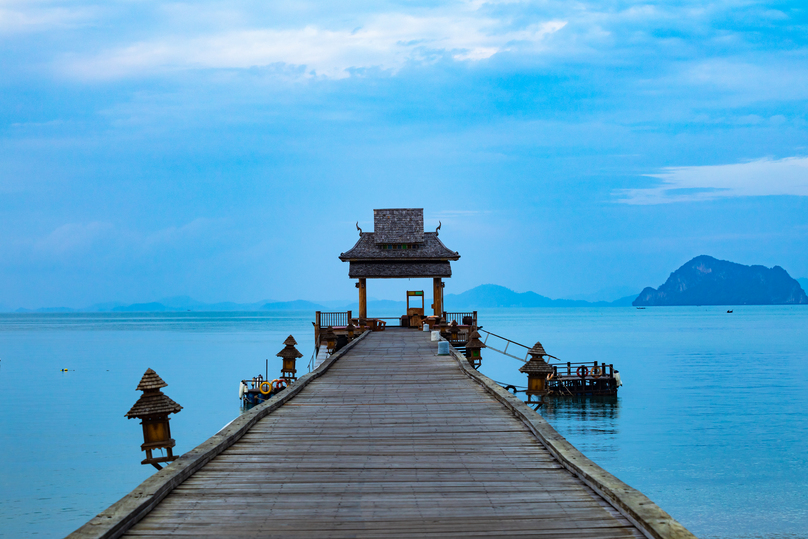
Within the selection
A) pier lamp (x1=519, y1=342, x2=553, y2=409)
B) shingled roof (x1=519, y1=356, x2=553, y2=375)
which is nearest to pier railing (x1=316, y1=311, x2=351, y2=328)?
pier lamp (x1=519, y1=342, x2=553, y2=409)

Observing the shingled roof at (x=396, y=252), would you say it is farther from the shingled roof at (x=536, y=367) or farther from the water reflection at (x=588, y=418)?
the shingled roof at (x=536, y=367)

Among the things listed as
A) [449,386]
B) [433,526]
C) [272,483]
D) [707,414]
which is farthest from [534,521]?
[707,414]

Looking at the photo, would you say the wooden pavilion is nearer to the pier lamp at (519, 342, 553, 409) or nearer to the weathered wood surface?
the pier lamp at (519, 342, 553, 409)

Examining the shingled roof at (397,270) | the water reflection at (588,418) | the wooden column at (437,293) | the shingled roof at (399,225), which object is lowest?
the water reflection at (588,418)

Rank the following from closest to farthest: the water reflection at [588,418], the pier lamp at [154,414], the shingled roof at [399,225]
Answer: the pier lamp at [154,414] → the water reflection at [588,418] → the shingled roof at [399,225]

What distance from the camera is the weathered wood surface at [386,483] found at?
201 inches

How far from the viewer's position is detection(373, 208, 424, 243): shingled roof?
3719 centimetres

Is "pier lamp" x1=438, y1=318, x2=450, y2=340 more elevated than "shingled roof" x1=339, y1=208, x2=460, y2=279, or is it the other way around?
"shingled roof" x1=339, y1=208, x2=460, y2=279

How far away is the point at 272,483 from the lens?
6.37m

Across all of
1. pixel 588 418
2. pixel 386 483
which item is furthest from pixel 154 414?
pixel 588 418

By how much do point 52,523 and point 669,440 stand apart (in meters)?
23.3

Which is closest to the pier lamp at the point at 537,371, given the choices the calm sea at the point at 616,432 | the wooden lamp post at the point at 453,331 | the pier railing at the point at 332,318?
the calm sea at the point at 616,432

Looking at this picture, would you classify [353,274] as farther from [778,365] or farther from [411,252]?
[778,365]

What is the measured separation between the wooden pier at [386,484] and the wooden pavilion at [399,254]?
985 inches
